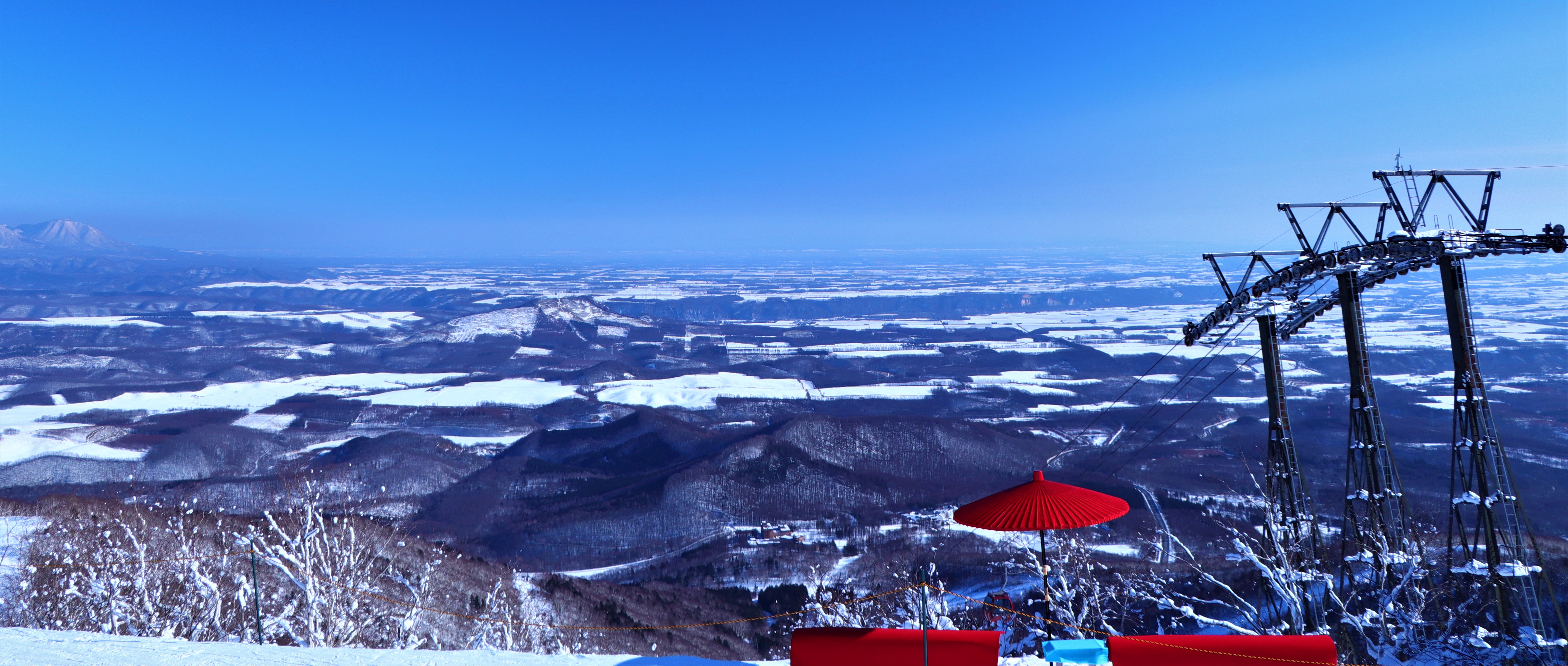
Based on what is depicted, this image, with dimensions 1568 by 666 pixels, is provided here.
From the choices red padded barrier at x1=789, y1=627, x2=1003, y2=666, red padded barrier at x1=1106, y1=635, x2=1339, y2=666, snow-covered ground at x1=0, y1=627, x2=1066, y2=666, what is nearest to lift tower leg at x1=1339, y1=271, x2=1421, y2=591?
red padded barrier at x1=1106, y1=635, x2=1339, y2=666

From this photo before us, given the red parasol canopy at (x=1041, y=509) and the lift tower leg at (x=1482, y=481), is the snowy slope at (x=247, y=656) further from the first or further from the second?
the lift tower leg at (x=1482, y=481)

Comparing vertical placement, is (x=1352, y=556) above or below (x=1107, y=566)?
above

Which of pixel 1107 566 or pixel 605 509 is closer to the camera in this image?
pixel 1107 566

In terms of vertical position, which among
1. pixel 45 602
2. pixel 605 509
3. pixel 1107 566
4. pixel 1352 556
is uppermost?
pixel 1352 556

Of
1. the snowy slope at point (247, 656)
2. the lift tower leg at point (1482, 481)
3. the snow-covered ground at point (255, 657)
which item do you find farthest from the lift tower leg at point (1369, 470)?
the snowy slope at point (247, 656)

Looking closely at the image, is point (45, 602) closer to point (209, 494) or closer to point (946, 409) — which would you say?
point (209, 494)

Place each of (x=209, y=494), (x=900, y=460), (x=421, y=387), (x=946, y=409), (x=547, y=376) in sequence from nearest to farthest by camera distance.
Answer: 1. (x=209, y=494)
2. (x=900, y=460)
3. (x=946, y=409)
4. (x=421, y=387)
5. (x=547, y=376)

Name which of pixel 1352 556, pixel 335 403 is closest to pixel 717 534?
pixel 1352 556

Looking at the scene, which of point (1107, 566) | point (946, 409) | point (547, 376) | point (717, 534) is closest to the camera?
point (1107, 566)
